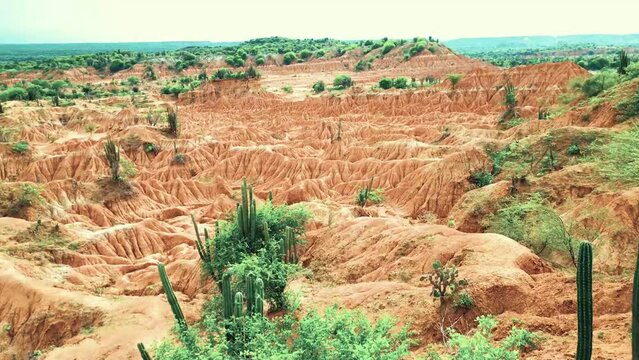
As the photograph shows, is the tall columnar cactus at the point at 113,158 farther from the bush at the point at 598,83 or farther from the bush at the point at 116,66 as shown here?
the bush at the point at 116,66

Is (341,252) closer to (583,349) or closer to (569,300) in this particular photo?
(569,300)

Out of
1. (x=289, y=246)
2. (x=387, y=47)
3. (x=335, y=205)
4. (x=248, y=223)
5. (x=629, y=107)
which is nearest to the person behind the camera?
(x=248, y=223)

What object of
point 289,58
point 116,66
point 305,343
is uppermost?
point 289,58

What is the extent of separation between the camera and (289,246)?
65.7ft

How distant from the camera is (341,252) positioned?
69.5ft

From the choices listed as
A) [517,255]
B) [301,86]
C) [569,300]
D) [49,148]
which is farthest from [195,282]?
[301,86]

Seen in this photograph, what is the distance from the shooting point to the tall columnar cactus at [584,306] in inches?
298

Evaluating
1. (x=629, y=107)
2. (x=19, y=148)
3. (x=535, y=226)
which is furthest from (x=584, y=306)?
(x=19, y=148)

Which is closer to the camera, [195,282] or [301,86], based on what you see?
[195,282]

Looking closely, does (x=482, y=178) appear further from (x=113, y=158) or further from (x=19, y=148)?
(x=19, y=148)

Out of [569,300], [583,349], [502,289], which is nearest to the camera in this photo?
[583,349]

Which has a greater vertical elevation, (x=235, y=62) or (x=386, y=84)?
(x=235, y=62)

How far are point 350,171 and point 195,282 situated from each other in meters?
23.2

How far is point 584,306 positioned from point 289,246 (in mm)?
13554
